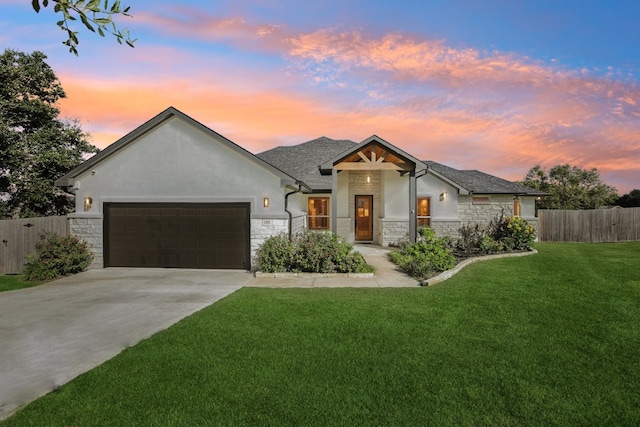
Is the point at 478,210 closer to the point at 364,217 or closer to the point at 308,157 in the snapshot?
the point at 364,217

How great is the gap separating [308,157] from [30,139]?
14.4 m

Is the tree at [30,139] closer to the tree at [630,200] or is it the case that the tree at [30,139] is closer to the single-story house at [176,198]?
the single-story house at [176,198]

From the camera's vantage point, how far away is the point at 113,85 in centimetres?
1230

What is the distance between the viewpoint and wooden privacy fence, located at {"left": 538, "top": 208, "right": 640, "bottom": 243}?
20.0 m

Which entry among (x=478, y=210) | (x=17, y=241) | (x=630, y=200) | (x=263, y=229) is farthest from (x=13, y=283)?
(x=630, y=200)

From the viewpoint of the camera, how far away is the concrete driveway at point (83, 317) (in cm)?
421

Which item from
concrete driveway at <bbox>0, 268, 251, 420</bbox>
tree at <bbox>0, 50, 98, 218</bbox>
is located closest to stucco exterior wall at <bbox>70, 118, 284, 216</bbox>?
concrete driveway at <bbox>0, 268, 251, 420</bbox>

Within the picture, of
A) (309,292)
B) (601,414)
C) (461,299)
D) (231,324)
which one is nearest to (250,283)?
(309,292)

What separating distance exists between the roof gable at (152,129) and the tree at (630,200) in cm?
4317

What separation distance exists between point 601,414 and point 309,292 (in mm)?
5760

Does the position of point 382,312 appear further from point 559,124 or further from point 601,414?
point 559,124

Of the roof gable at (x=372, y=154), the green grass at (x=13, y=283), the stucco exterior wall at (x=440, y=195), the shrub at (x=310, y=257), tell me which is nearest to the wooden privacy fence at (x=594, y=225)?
the stucco exterior wall at (x=440, y=195)

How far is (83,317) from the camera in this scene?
21.3ft

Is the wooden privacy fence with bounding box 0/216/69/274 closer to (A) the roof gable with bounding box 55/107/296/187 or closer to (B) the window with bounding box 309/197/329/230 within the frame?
(A) the roof gable with bounding box 55/107/296/187
